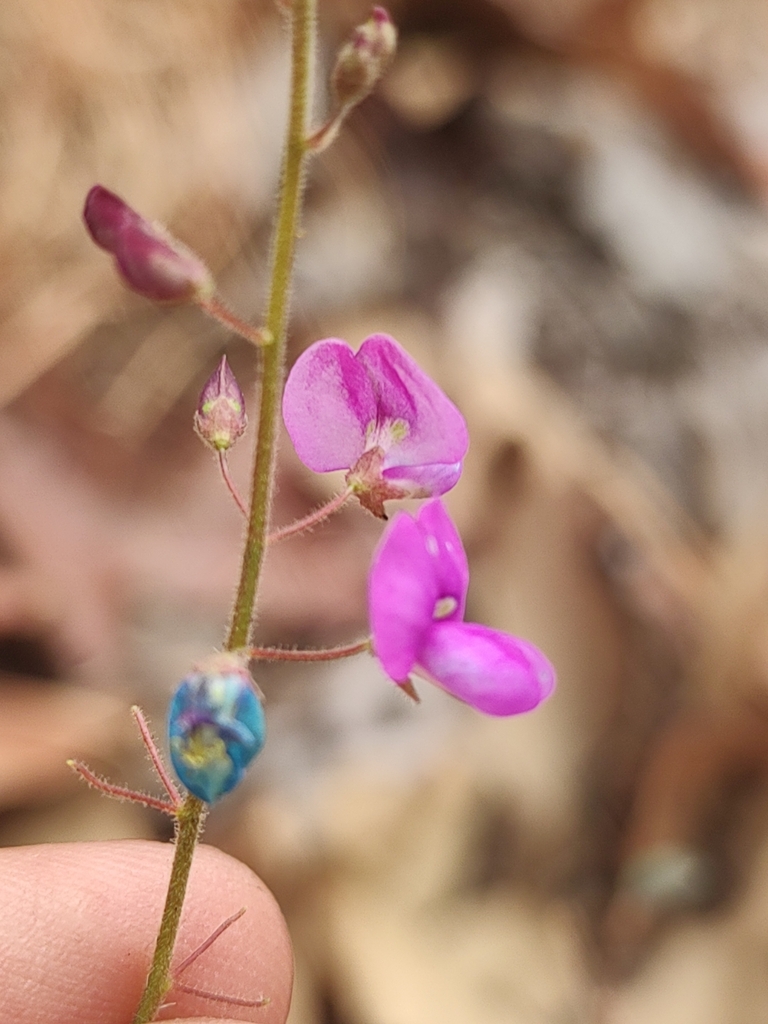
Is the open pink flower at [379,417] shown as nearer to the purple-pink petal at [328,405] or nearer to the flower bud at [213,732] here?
the purple-pink petal at [328,405]

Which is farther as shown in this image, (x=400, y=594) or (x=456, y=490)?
(x=456, y=490)

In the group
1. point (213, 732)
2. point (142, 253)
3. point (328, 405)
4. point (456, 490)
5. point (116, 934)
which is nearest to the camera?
point (213, 732)

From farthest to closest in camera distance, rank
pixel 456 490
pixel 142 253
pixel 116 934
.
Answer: pixel 456 490
pixel 116 934
pixel 142 253

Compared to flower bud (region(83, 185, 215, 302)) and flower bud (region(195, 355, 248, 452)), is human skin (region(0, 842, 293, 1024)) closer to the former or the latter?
flower bud (region(195, 355, 248, 452))

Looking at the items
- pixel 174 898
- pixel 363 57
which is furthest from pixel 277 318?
pixel 174 898

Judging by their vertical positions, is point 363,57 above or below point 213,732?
above

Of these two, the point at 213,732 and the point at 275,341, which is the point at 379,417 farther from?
the point at 213,732

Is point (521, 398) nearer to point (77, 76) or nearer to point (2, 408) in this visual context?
point (2, 408)

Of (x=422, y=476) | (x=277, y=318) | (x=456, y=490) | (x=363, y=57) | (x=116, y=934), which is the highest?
(x=363, y=57)
